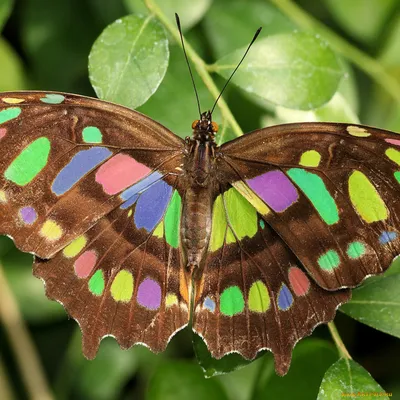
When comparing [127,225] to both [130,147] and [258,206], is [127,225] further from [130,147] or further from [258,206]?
[258,206]

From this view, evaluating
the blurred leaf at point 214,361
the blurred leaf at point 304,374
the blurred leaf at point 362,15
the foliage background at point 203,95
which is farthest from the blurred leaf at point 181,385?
the blurred leaf at point 362,15

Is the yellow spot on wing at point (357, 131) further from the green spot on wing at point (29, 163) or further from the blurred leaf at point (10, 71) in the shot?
the blurred leaf at point (10, 71)

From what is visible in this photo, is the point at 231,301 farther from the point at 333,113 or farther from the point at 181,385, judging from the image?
the point at 333,113

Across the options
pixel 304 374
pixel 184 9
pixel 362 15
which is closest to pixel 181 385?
pixel 304 374

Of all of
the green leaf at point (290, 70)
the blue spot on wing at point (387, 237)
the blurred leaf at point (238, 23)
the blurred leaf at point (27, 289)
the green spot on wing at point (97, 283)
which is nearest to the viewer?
the blue spot on wing at point (387, 237)

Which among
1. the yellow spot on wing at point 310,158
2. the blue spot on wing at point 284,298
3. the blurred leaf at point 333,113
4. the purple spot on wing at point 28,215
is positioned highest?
the blurred leaf at point 333,113

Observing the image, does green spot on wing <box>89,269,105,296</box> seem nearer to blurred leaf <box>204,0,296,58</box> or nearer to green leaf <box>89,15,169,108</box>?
green leaf <box>89,15,169,108</box>
